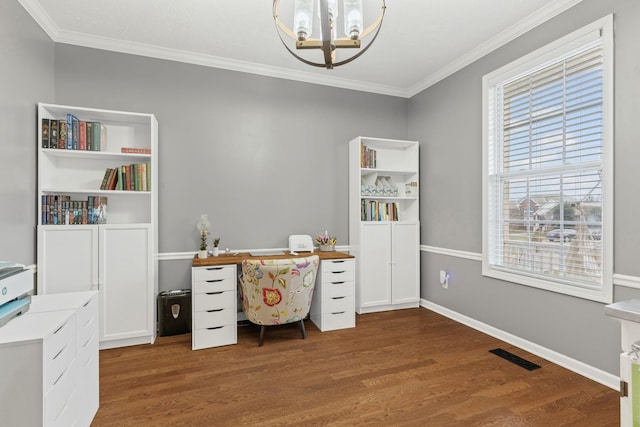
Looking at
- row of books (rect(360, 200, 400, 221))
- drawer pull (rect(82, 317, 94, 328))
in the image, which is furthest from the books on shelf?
row of books (rect(360, 200, 400, 221))

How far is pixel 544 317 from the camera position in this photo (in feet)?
8.39

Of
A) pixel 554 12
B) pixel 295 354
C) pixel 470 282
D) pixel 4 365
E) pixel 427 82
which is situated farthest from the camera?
pixel 427 82

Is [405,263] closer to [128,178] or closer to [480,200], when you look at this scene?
[480,200]

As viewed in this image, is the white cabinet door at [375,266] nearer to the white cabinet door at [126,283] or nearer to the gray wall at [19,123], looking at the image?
the white cabinet door at [126,283]

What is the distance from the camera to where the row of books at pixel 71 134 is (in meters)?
2.62

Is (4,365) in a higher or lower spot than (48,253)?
lower

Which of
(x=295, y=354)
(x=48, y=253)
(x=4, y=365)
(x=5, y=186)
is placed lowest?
(x=295, y=354)

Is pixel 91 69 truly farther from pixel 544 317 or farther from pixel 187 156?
pixel 544 317

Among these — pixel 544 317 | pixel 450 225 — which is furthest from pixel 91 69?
pixel 544 317

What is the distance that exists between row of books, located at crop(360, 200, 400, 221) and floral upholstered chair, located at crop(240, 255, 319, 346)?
118 cm

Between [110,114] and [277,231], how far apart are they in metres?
1.95

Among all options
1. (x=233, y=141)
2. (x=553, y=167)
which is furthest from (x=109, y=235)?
(x=553, y=167)

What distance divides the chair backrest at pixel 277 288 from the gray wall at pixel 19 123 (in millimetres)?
1654

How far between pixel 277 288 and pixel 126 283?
4.43 ft
